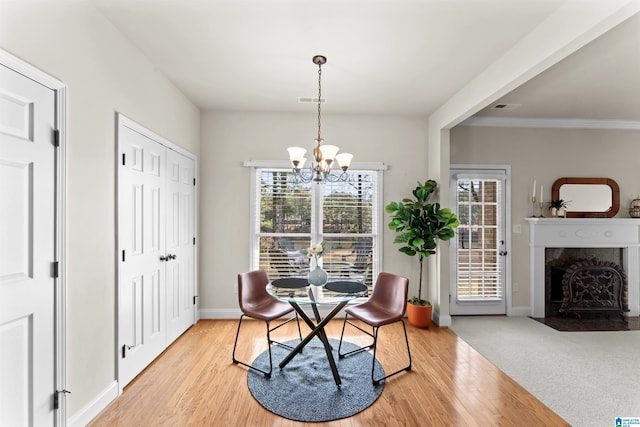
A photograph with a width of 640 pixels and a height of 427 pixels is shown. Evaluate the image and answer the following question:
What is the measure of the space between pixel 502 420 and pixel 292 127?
3.60 metres

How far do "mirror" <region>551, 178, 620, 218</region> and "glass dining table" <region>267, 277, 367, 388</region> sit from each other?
3.59m

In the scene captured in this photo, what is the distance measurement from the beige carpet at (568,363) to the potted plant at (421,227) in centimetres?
48

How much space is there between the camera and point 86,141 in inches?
76.9

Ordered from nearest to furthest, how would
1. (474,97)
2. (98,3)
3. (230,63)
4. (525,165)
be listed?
(98,3) → (230,63) → (474,97) → (525,165)

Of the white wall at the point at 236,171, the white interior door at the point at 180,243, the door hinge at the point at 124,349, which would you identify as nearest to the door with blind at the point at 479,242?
the white wall at the point at 236,171

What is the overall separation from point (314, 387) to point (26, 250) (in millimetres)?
2050

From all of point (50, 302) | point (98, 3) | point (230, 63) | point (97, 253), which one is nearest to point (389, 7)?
point (230, 63)

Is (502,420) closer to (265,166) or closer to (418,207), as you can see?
(418,207)

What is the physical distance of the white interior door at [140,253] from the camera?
2.35m

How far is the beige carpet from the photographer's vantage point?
7.13ft

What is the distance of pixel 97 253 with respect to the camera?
2.06m

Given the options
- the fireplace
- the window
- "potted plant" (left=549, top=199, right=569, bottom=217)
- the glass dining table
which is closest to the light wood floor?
the glass dining table

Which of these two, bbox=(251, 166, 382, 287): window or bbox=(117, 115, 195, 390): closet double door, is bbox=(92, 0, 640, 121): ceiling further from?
bbox=(251, 166, 382, 287): window

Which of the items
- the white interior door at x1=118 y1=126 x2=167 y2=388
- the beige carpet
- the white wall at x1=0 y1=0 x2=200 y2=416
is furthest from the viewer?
the white interior door at x1=118 y1=126 x2=167 y2=388
